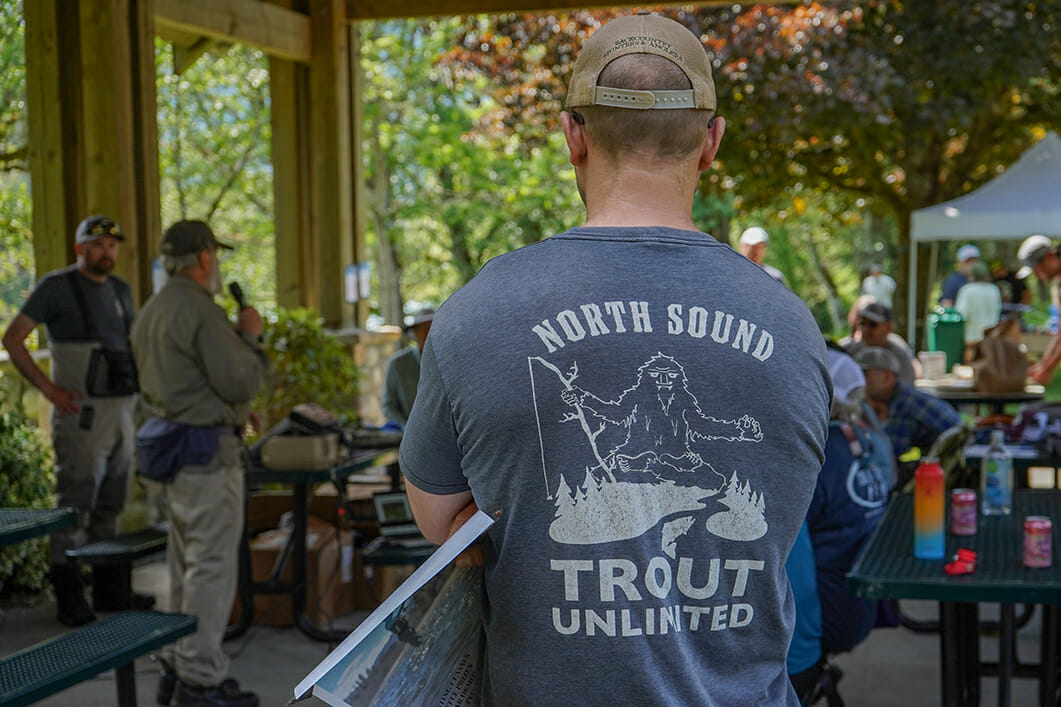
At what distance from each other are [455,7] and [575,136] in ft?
25.9

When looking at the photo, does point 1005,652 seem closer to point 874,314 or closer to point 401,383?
point 874,314

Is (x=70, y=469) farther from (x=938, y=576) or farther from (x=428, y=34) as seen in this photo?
(x=428, y=34)

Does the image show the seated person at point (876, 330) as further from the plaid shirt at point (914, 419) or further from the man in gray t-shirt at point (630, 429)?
the man in gray t-shirt at point (630, 429)

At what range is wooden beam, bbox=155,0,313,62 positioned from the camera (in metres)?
7.93

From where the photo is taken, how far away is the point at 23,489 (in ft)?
21.3

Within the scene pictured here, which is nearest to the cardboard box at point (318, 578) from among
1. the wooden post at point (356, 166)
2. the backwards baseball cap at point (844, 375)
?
the backwards baseball cap at point (844, 375)

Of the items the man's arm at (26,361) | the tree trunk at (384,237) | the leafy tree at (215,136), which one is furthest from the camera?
the tree trunk at (384,237)

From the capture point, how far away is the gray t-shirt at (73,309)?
6480mm

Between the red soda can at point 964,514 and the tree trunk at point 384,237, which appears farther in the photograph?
the tree trunk at point 384,237

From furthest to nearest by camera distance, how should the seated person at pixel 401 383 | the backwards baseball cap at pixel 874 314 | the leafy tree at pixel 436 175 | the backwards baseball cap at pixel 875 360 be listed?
the leafy tree at pixel 436 175
the seated person at pixel 401 383
the backwards baseball cap at pixel 874 314
the backwards baseball cap at pixel 875 360

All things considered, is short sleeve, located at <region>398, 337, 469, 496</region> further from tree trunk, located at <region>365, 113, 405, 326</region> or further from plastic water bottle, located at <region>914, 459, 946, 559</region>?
tree trunk, located at <region>365, 113, 405, 326</region>

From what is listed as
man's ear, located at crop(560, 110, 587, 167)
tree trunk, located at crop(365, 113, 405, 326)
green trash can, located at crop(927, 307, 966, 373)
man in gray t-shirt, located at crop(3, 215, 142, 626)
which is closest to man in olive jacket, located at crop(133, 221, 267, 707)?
man in gray t-shirt, located at crop(3, 215, 142, 626)

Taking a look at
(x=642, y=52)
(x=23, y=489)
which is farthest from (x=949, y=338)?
(x=642, y=52)

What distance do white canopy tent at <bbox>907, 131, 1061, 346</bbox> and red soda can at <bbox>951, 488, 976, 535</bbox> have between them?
9.67m
